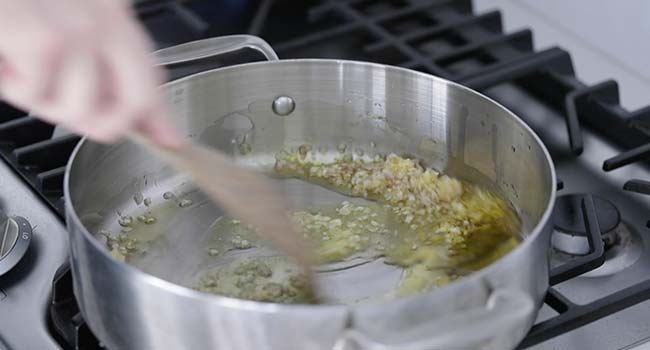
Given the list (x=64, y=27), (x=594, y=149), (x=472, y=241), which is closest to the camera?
(x=64, y=27)

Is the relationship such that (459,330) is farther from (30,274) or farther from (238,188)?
(30,274)

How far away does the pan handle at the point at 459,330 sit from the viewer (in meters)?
0.52

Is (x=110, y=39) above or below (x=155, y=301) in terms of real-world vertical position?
above

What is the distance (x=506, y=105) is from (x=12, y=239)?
43cm

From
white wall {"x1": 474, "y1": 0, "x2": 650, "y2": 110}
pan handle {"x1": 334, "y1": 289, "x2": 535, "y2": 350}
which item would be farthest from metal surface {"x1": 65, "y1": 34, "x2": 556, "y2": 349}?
white wall {"x1": 474, "y1": 0, "x2": 650, "y2": 110}

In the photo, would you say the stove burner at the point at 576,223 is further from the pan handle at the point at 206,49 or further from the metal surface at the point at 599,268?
the pan handle at the point at 206,49

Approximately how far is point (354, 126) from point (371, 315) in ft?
Answer: 1.08

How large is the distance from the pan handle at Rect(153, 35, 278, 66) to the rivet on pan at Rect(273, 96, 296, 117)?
3 centimetres

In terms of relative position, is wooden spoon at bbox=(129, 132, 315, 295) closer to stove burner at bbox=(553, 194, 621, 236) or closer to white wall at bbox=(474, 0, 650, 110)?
stove burner at bbox=(553, 194, 621, 236)

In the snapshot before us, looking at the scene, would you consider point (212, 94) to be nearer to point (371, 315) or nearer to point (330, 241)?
point (330, 241)

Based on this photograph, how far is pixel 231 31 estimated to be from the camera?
1054mm

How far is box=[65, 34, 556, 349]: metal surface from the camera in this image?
54 centimetres

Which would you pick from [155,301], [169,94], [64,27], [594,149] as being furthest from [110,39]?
[594,149]

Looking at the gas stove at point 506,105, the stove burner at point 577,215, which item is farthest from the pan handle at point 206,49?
the stove burner at point 577,215
